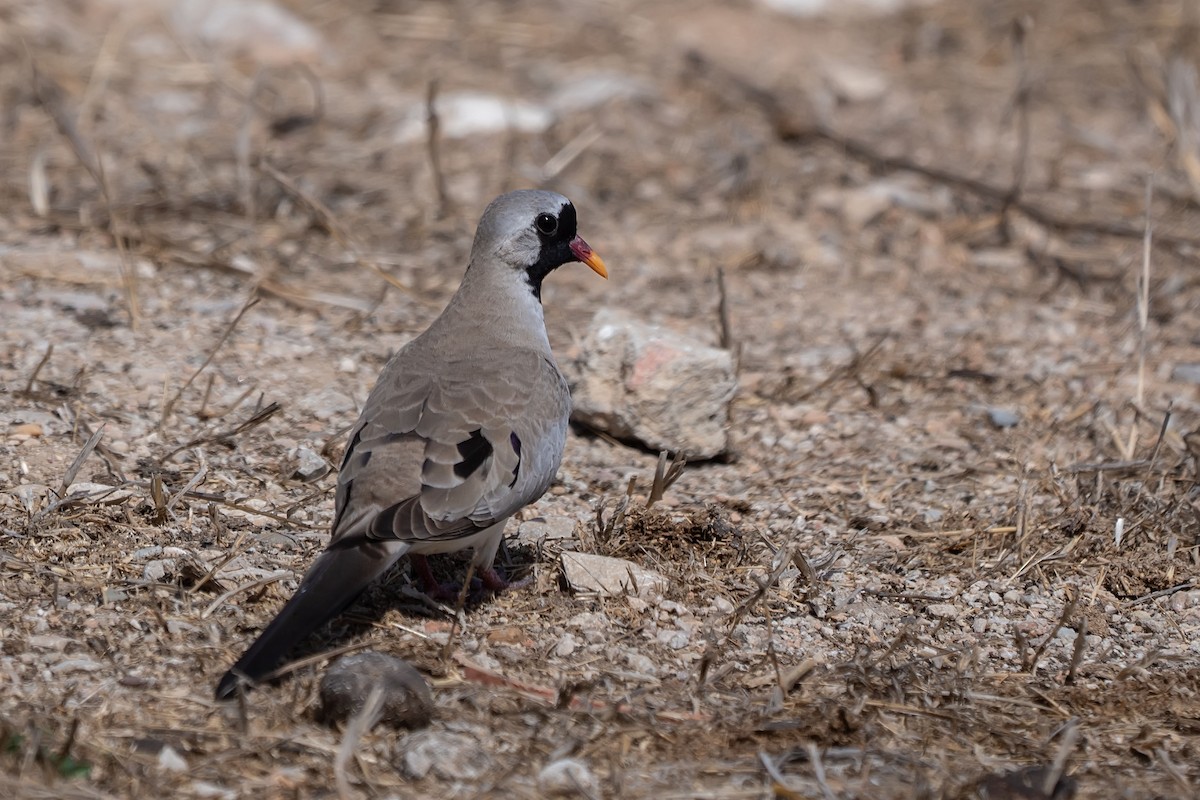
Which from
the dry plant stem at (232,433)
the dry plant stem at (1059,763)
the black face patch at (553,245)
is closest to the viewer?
the dry plant stem at (1059,763)

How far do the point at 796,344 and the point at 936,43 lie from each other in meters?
4.58

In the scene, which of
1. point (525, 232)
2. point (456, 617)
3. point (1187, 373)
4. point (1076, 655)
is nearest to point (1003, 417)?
point (1187, 373)

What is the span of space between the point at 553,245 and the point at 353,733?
2.36 m

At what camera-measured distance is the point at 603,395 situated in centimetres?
554

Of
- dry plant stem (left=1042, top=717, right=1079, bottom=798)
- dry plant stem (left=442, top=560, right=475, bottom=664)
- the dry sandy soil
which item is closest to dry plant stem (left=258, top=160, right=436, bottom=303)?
the dry sandy soil

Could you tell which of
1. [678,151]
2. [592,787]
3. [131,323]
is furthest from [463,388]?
[678,151]

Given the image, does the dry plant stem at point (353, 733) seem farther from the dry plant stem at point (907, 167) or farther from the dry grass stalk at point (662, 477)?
the dry plant stem at point (907, 167)

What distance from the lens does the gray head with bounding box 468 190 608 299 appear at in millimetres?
5098

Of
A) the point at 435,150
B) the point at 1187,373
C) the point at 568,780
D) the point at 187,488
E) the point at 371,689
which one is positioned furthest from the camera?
the point at 435,150

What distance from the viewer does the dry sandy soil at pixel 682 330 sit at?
3719 millimetres

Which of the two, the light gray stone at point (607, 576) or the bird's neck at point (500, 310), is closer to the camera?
the light gray stone at point (607, 576)

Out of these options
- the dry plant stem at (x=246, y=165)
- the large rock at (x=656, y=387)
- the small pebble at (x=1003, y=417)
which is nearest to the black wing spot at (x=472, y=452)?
the large rock at (x=656, y=387)

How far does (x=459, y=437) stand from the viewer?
427 cm

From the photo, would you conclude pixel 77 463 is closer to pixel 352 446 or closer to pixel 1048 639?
pixel 352 446
